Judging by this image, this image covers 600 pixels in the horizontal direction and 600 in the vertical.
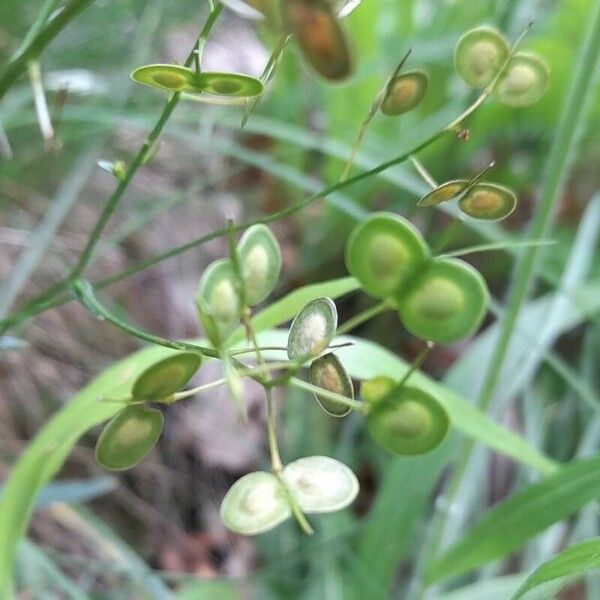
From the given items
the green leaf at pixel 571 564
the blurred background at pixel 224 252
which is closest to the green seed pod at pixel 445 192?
the green leaf at pixel 571 564

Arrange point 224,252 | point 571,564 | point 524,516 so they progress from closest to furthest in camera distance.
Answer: point 571,564 < point 524,516 < point 224,252

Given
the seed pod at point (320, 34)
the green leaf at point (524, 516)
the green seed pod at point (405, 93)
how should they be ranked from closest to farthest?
1. the seed pod at point (320, 34)
2. the green seed pod at point (405, 93)
3. the green leaf at point (524, 516)

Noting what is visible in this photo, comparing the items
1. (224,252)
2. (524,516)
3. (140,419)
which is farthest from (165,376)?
(224,252)

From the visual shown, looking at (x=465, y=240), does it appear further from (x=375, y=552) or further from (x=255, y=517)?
(x=255, y=517)

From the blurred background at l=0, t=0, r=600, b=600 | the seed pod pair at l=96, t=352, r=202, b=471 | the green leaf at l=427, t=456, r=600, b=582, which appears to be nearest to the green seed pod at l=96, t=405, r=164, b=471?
the seed pod pair at l=96, t=352, r=202, b=471

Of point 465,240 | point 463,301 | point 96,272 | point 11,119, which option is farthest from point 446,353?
point 463,301

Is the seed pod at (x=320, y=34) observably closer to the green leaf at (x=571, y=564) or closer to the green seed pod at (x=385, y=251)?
the green seed pod at (x=385, y=251)

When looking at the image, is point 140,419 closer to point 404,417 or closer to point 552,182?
point 404,417
